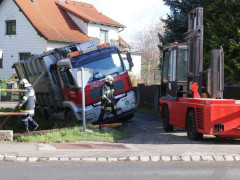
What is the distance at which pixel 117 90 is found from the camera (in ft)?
58.7

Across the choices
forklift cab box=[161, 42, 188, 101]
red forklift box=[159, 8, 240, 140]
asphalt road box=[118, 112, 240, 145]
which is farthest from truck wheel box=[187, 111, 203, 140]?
forklift cab box=[161, 42, 188, 101]

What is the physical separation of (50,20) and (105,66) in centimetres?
2577

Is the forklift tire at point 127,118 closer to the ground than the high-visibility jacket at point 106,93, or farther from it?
closer to the ground

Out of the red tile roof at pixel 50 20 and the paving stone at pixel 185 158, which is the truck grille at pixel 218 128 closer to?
the paving stone at pixel 185 158

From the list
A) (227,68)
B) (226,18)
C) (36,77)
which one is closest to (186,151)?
(227,68)

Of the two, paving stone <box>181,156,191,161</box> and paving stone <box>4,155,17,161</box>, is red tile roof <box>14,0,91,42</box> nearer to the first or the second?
paving stone <box>4,155,17,161</box>

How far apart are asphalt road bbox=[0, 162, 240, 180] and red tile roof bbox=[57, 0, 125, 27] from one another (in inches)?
1399

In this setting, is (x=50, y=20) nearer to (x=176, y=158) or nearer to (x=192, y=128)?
(x=192, y=128)

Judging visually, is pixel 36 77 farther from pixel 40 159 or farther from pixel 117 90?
pixel 40 159

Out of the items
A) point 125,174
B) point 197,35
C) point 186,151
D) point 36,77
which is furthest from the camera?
point 36,77

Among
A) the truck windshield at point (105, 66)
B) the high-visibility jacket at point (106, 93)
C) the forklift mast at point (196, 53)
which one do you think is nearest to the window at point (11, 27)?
→ the truck windshield at point (105, 66)

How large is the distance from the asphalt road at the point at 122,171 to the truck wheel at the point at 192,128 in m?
3.06

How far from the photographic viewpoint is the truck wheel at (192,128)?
12.5m

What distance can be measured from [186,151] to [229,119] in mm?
1727
